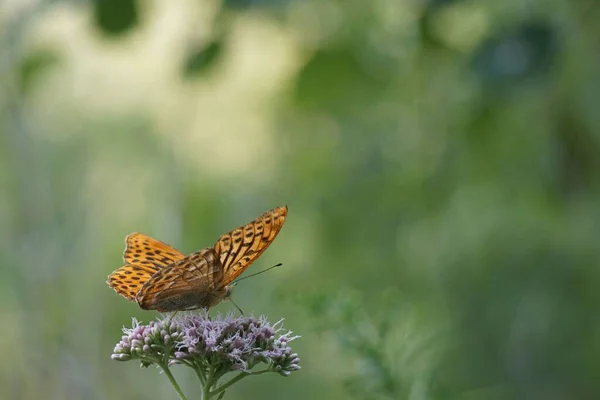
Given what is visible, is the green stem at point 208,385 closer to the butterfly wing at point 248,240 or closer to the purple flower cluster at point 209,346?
the purple flower cluster at point 209,346

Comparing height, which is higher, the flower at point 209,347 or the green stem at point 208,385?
the flower at point 209,347

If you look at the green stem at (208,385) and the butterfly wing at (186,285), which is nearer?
the green stem at (208,385)

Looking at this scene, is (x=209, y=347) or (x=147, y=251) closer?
(x=209, y=347)

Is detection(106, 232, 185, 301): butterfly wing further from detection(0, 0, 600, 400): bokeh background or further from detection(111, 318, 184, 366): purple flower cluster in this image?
detection(0, 0, 600, 400): bokeh background

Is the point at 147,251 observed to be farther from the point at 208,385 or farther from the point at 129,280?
the point at 208,385

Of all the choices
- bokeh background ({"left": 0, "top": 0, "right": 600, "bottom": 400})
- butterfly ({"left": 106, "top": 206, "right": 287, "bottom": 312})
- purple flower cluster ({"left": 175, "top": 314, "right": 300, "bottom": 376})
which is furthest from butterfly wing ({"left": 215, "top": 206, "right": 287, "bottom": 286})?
bokeh background ({"left": 0, "top": 0, "right": 600, "bottom": 400})

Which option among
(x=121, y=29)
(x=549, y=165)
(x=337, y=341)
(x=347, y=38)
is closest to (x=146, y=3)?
(x=121, y=29)

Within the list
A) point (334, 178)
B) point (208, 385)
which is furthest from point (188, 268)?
point (334, 178)

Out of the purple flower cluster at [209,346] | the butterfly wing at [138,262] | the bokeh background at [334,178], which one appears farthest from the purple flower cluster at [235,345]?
the bokeh background at [334,178]
